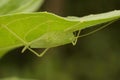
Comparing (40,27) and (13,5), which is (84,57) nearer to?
(13,5)

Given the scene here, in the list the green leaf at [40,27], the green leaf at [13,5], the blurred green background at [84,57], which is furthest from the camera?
the blurred green background at [84,57]

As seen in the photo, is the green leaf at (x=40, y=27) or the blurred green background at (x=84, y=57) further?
the blurred green background at (x=84, y=57)

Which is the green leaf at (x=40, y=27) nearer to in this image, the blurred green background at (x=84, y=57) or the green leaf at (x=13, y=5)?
the green leaf at (x=13, y=5)

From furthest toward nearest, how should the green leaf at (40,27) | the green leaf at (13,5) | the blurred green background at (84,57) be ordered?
the blurred green background at (84,57)
the green leaf at (13,5)
the green leaf at (40,27)

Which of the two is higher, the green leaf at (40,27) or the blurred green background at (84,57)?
the green leaf at (40,27)

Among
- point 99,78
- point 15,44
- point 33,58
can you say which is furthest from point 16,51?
point 15,44

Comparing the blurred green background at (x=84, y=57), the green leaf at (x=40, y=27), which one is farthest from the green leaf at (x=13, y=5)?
the blurred green background at (x=84, y=57)

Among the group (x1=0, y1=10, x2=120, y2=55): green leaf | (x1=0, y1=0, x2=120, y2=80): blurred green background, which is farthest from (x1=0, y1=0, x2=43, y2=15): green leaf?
(x1=0, y1=0, x2=120, y2=80): blurred green background
